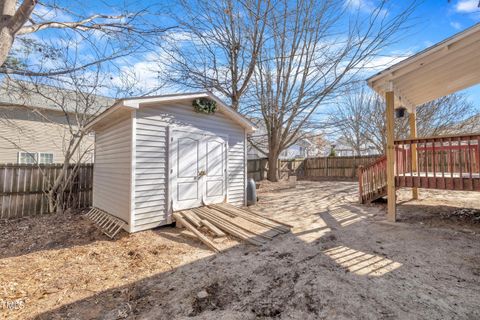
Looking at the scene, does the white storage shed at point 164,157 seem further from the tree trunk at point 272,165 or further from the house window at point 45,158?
the house window at point 45,158

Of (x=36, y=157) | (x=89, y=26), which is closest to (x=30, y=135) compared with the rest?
(x=36, y=157)

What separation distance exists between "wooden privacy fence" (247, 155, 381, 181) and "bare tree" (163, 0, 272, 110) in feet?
16.9

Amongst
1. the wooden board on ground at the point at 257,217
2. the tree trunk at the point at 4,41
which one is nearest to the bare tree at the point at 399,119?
the wooden board on ground at the point at 257,217

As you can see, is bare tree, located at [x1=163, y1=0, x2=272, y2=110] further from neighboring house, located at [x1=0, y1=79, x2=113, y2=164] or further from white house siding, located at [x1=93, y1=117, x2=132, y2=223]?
white house siding, located at [x1=93, y1=117, x2=132, y2=223]

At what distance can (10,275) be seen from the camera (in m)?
3.04

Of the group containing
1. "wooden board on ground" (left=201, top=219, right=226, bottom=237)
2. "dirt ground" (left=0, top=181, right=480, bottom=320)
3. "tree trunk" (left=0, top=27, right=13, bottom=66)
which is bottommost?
"dirt ground" (left=0, top=181, right=480, bottom=320)

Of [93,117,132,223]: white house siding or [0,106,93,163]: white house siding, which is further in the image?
[0,106,93,163]: white house siding

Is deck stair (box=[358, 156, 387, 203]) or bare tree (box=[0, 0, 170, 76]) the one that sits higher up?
bare tree (box=[0, 0, 170, 76])

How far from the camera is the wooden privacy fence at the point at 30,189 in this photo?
6.08m

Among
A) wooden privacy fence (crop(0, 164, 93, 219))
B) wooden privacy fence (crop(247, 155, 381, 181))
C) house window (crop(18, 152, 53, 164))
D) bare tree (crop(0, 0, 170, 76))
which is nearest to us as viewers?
bare tree (crop(0, 0, 170, 76))

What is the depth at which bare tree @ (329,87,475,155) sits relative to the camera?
1368 cm

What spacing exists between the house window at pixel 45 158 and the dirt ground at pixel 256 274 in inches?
293

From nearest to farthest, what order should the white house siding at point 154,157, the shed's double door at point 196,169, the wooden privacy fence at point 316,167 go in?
the white house siding at point 154,157
the shed's double door at point 196,169
the wooden privacy fence at point 316,167

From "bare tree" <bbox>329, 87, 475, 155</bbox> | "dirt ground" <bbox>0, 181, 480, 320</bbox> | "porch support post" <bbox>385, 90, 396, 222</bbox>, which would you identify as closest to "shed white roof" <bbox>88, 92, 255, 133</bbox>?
"dirt ground" <bbox>0, 181, 480, 320</bbox>
